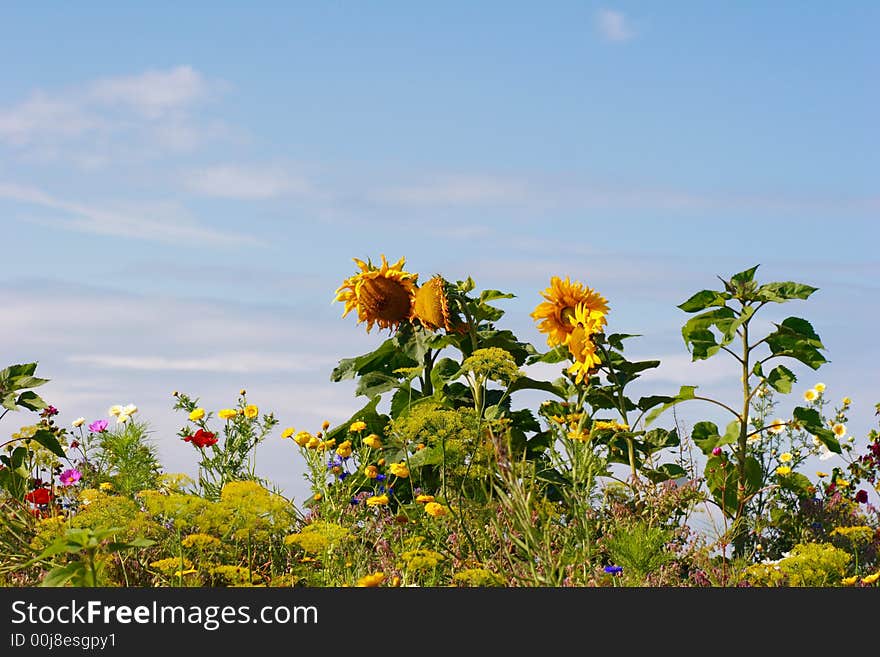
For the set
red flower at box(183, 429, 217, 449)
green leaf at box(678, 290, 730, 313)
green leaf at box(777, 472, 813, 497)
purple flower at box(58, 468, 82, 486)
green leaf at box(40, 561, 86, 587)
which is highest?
green leaf at box(678, 290, 730, 313)

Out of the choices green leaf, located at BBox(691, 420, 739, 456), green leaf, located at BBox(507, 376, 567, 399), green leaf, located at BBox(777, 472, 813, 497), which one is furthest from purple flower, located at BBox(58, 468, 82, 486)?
green leaf, located at BBox(777, 472, 813, 497)

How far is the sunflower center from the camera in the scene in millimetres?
6207

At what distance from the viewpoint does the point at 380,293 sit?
622 cm

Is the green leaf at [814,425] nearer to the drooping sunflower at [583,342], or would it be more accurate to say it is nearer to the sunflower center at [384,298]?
the drooping sunflower at [583,342]

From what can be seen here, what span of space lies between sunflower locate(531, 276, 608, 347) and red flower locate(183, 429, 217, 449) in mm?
1982

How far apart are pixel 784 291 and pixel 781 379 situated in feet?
1.58

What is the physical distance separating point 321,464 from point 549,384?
5.91ft

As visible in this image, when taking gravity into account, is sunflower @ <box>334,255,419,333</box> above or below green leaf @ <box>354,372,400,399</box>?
above

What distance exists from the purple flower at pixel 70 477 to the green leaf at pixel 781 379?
3970mm

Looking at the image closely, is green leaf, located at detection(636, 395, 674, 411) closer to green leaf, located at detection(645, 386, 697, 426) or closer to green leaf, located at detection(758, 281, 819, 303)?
green leaf, located at detection(645, 386, 697, 426)

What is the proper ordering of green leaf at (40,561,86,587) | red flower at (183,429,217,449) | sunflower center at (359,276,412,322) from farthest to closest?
sunflower center at (359,276,412,322), red flower at (183,429,217,449), green leaf at (40,561,86,587)

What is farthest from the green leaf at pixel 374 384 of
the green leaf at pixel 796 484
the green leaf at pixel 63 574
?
the green leaf at pixel 63 574

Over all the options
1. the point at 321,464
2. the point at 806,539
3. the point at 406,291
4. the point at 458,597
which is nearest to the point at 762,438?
the point at 806,539

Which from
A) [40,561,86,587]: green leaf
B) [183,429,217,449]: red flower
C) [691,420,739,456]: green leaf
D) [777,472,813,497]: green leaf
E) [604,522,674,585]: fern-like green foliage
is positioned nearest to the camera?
[40,561,86,587]: green leaf
